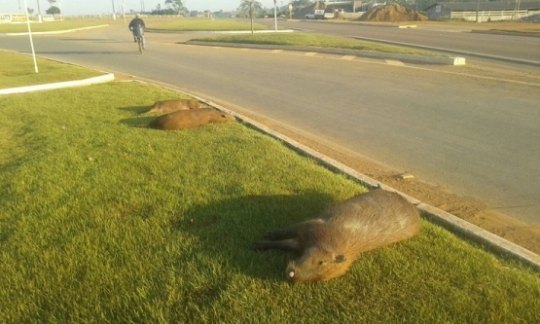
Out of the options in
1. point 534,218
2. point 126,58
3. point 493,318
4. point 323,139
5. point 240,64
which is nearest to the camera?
point 493,318

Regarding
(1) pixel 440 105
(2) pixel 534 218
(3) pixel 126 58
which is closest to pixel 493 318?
(2) pixel 534 218

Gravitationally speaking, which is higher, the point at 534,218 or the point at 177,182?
the point at 177,182

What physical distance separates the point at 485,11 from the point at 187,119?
194 feet

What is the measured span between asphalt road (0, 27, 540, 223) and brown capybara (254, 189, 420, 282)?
1.67 metres

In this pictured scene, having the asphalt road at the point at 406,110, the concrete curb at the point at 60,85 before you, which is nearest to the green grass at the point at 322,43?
the asphalt road at the point at 406,110

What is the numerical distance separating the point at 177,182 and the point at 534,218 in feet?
11.6

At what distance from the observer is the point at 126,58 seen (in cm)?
2053

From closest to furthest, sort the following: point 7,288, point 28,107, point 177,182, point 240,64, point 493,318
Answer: point 493,318 → point 7,288 → point 177,182 → point 28,107 → point 240,64

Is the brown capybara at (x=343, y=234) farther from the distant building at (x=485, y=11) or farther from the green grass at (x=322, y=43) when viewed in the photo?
the distant building at (x=485, y=11)

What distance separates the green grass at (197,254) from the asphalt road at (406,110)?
1.63 meters

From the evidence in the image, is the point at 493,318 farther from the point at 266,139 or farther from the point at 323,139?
the point at 323,139

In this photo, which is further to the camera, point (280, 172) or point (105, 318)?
point (280, 172)

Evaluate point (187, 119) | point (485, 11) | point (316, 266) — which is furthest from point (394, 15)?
point (316, 266)

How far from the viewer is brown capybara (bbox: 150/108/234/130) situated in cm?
738
